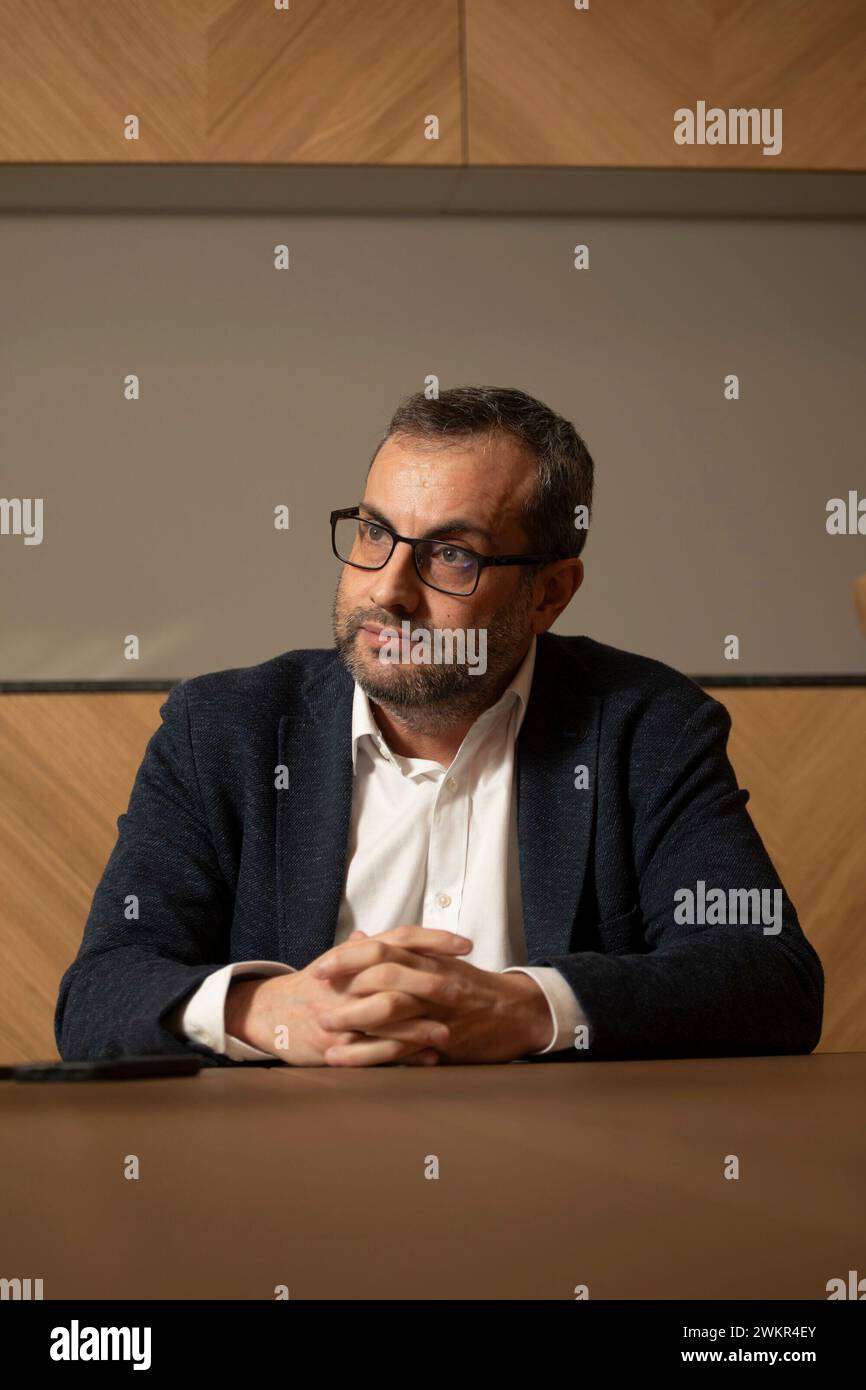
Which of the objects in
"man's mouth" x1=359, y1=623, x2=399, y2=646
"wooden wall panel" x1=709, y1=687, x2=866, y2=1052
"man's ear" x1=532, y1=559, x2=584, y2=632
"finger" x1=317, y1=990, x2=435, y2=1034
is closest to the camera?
"finger" x1=317, y1=990, x2=435, y2=1034

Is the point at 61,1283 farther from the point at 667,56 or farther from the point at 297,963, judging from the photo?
the point at 667,56

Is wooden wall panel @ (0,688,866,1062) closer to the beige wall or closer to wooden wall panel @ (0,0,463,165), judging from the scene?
the beige wall

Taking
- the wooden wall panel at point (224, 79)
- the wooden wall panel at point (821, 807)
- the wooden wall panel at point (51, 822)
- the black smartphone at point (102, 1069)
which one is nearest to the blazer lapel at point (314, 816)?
the black smartphone at point (102, 1069)

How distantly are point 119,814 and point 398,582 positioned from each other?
0.99m

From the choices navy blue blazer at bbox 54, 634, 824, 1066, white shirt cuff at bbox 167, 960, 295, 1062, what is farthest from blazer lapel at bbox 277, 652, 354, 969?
white shirt cuff at bbox 167, 960, 295, 1062

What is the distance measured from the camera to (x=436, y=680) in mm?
1531

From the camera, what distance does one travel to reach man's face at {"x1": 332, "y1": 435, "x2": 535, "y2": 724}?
5.02ft

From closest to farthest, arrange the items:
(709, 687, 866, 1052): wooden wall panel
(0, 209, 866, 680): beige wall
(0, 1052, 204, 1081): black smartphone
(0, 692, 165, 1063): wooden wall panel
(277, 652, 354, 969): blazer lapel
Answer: (0, 1052, 204, 1081): black smartphone
(277, 652, 354, 969): blazer lapel
(0, 692, 165, 1063): wooden wall panel
(709, 687, 866, 1052): wooden wall panel
(0, 209, 866, 680): beige wall

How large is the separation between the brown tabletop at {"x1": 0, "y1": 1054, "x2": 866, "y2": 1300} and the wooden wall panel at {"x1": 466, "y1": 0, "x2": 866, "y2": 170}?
78.5 inches

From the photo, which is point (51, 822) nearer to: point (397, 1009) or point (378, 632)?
point (378, 632)

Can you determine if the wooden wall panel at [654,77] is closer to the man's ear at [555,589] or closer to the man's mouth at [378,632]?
the man's ear at [555,589]

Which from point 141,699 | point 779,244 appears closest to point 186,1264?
point 141,699

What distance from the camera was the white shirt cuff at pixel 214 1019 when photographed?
1.11m

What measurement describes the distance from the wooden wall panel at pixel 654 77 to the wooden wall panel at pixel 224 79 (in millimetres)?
103
